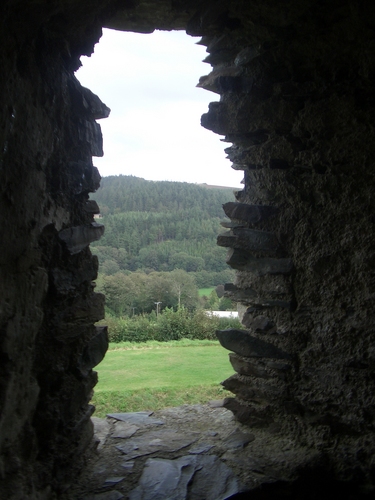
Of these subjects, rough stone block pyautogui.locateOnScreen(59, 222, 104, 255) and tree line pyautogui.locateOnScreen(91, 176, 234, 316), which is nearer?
rough stone block pyautogui.locateOnScreen(59, 222, 104, 255)

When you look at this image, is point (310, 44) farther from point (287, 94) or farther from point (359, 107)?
Answer: point (359, 107)

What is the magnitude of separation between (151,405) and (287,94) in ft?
6.91

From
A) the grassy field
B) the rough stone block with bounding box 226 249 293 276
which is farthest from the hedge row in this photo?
the rough stone block with bounding box 226 249 293 276

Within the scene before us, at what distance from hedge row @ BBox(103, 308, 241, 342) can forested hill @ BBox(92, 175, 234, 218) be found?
3.12 ft

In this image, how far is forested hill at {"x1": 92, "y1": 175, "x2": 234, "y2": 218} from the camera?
422 cm

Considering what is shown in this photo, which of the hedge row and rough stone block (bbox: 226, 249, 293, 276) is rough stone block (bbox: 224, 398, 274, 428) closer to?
rough stone block (bbox: 226, 249, 293, 276)

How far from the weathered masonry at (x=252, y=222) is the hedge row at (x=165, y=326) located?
1.52 metres

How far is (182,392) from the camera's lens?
10.6ft

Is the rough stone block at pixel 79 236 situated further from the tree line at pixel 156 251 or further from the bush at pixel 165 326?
the bush at pixel 165 326

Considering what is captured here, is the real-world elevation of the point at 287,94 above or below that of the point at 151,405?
above

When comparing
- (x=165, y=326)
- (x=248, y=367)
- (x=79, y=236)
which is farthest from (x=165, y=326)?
(x=79, y=236)

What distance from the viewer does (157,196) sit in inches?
176

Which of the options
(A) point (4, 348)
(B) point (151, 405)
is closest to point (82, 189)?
(A) point (4, 348)

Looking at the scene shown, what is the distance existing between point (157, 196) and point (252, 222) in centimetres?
206
